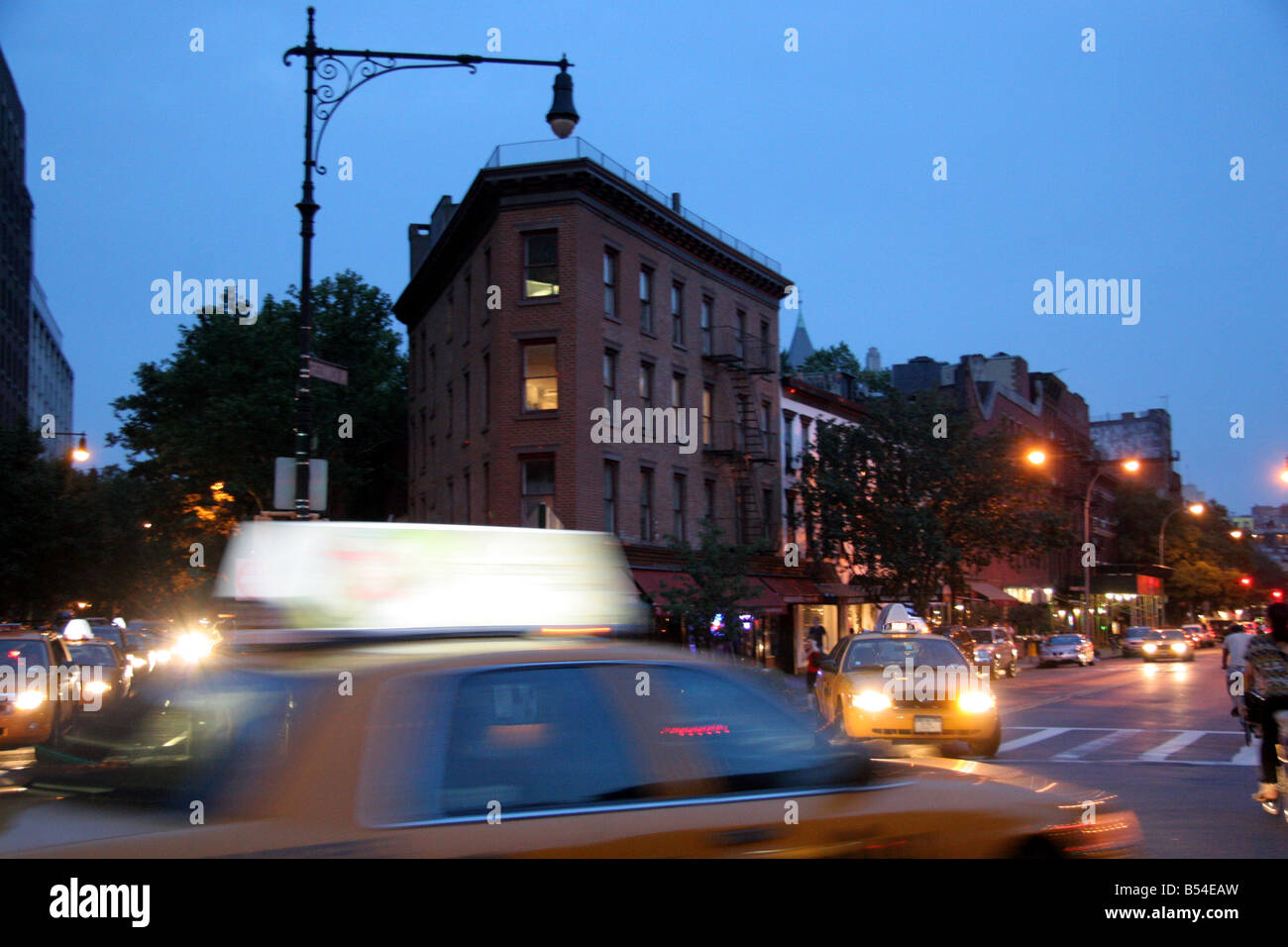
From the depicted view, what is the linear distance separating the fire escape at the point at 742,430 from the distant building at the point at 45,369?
49708mm

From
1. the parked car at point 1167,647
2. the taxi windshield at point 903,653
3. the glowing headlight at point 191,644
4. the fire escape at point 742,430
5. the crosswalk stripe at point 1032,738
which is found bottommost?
the parked car at point 1167,647

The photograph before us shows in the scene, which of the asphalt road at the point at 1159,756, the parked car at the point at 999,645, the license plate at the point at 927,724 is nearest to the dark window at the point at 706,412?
the parked car at the point at 999,645

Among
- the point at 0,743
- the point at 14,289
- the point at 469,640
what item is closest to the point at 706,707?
the point at 469,640

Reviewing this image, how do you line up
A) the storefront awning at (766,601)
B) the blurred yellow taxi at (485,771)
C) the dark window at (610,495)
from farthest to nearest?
the storefront awning at (766,601)
the dark window at (610,495)
the blurred yellow taxi at (485,771)

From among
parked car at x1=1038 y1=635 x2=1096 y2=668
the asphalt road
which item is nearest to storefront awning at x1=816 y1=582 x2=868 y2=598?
parked car at x1=1038 y1=635 x2=1096 y2=668

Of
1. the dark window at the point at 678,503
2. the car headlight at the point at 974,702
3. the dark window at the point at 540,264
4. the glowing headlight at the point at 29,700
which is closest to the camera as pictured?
the car headlight at the point at 974,702

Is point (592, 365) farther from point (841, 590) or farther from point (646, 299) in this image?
point (841, 590)

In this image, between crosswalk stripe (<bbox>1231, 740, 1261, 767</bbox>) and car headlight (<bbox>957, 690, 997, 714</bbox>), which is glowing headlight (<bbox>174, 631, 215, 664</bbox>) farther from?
crosswalk stripe (<bbox>1231, 740, 1261, 767</bbox>)

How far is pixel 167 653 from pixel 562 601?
25292 mm

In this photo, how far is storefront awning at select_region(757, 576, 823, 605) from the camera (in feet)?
131

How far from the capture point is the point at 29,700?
590 inches

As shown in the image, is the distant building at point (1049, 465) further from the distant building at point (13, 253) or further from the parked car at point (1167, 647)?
the distant building at point (13, 253)

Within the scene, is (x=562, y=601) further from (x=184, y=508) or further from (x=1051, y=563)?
(x=1051, y=563)

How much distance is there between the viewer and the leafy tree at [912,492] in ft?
136
